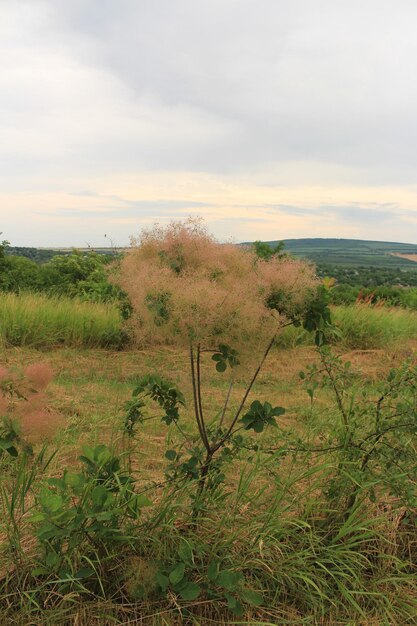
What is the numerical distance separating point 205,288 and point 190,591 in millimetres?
A: 1055

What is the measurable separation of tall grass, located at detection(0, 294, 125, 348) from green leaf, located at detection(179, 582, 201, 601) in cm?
479

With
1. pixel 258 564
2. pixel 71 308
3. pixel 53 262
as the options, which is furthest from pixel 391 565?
pixel 53 262

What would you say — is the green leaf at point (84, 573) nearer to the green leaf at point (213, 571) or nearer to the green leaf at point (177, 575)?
the green leaf at point (177, 575)

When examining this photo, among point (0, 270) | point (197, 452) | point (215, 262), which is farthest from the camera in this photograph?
point (0, 270)

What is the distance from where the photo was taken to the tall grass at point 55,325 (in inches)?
252

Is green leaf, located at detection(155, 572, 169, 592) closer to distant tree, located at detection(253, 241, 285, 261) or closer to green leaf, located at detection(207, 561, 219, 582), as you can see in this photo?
green leaf, located at detection(207, 561, 219, 582)

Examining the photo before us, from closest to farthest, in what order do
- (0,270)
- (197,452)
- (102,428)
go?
(197,452) < (102,428) < (0,270)

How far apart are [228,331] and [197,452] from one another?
1.85 ft

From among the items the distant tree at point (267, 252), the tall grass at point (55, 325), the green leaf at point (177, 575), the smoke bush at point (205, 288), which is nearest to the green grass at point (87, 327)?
the tall grass at point (55, 325)

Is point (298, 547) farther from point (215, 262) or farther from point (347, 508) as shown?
point (215, 262)

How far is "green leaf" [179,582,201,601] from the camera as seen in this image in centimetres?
178

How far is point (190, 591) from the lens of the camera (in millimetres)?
1792

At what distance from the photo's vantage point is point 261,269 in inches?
83.1

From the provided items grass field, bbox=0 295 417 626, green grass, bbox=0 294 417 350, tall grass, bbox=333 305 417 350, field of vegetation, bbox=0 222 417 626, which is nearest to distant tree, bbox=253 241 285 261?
field of vegetation, bbox=0 222 417 626
